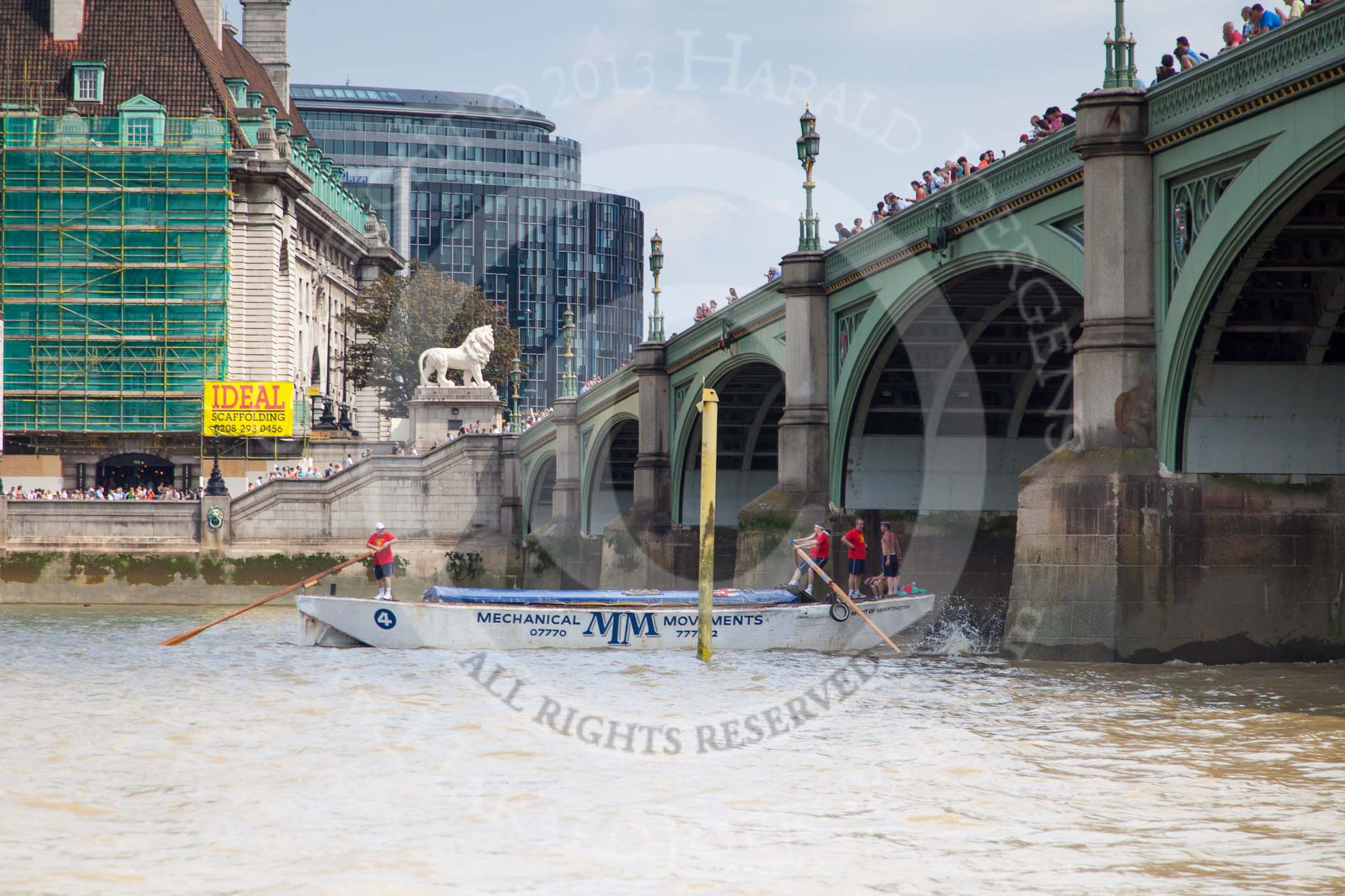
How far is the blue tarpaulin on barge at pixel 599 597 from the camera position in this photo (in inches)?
1245

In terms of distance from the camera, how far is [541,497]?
73.6 meters

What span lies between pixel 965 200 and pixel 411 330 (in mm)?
61457

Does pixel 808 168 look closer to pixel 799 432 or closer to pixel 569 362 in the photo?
pixel 799 432

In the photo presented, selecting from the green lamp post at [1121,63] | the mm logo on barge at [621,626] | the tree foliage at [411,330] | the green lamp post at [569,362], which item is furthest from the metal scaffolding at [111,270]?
the green lamp post at [1121,63]

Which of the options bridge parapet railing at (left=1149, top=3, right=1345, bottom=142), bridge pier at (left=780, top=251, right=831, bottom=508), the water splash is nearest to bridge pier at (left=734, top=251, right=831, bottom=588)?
bridge pier at (left=780, top=251, right=831, bottom=508)

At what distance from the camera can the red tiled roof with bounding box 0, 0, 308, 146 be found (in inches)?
2931

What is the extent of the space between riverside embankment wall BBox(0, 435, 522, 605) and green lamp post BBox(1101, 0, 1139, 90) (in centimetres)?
4129

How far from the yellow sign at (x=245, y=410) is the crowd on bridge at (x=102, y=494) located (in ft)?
9.86

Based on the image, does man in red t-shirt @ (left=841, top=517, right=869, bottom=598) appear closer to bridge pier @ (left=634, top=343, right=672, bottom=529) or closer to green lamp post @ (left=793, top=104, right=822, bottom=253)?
green lamp post @ (left=793, top=104, right=822, bottom=253)

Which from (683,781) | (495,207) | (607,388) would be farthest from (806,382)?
Result: (495,207)

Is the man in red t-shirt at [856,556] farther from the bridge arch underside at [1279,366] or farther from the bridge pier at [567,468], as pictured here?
the bridge pier at [567,468]

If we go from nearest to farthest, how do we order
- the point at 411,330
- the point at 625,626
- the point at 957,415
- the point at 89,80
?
the point at 625,626, the point at 957,415, the point at 89,80, the point at 411,330

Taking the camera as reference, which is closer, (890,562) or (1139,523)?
(1139,523)

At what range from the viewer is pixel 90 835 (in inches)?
561
